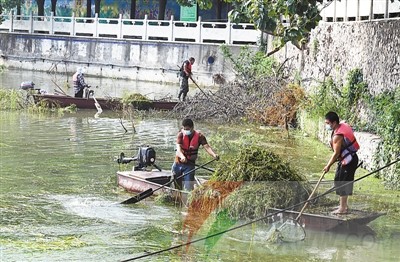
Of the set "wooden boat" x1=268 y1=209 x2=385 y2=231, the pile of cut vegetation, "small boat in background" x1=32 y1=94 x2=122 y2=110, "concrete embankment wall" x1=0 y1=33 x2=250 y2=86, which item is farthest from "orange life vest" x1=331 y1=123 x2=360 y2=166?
"concrete embankment wall" x1=0 y1=33 x2=250 y2=86

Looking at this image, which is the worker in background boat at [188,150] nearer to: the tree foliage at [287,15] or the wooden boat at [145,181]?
the wooden boat at [145,181]

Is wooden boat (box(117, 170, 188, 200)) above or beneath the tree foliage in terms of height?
beneath

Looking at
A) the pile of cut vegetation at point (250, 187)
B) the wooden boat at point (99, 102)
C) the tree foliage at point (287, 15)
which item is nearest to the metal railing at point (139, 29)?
the wooden boat at point (99, 102)

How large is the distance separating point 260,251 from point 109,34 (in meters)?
35.1

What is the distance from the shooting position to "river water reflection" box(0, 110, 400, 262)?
11.8m

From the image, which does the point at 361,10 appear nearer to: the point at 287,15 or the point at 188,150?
the point at 287,15

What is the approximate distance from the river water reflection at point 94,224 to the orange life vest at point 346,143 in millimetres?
1354

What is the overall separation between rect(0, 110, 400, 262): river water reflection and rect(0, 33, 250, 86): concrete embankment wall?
63.7 feet

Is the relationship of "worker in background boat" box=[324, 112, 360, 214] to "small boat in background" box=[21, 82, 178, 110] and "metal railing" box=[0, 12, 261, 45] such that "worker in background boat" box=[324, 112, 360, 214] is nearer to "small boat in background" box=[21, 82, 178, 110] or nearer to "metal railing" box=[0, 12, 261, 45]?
"small boat in background" box=[21, 82, 178, 110]

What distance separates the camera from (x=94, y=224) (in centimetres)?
Result: 1342

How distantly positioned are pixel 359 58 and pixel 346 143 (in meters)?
8.64

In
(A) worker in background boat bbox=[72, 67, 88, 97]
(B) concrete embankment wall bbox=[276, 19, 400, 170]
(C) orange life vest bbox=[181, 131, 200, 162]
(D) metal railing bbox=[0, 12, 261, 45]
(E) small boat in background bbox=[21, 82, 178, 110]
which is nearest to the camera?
(C) orange life vest bbox=[181, 131, 200, 162]

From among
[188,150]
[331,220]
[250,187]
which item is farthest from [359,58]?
[331,220]

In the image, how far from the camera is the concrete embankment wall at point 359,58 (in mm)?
18453
